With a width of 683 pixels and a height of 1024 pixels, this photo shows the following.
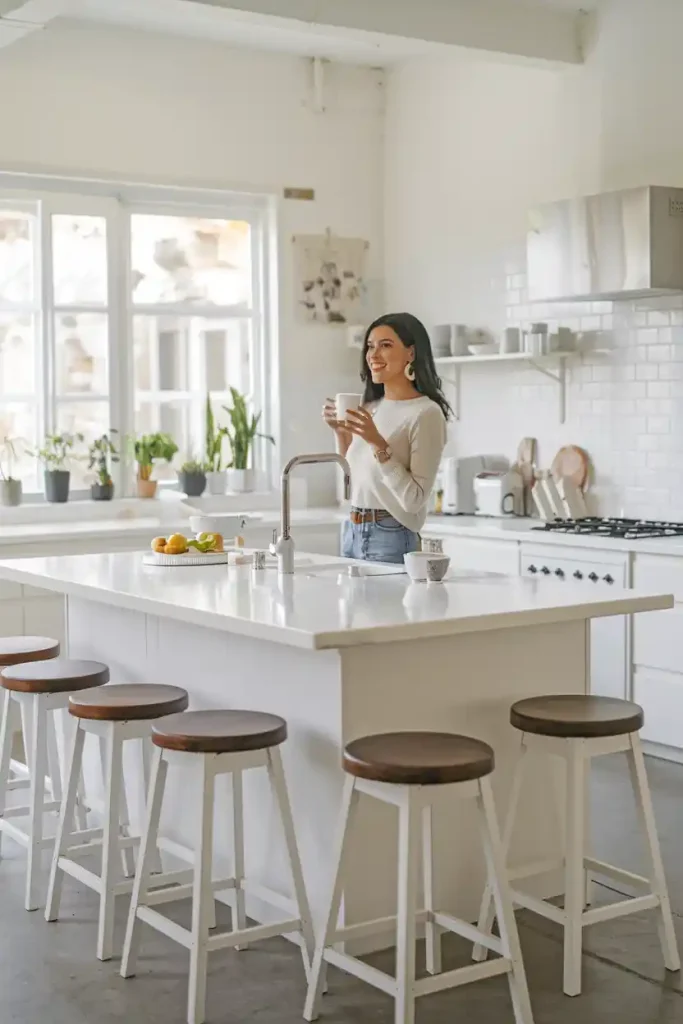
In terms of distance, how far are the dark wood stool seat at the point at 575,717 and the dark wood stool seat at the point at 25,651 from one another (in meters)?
1.76

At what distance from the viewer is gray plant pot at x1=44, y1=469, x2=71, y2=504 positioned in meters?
6.95

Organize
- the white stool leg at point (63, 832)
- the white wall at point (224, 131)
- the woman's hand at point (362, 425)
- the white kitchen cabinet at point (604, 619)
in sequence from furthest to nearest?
the white wall at point (224, 131) → the white kitchen cabinet at point (604, 619) → the woman's hand at point (362, 425) → the white stool leg at point (63, 832)

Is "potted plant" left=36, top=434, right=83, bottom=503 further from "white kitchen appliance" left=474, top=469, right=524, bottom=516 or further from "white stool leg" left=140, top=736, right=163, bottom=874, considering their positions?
"white stool leg" left=140, top=736, right=163, bottom=874

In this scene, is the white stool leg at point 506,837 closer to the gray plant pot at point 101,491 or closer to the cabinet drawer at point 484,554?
the cabinet drawer at point 484,554

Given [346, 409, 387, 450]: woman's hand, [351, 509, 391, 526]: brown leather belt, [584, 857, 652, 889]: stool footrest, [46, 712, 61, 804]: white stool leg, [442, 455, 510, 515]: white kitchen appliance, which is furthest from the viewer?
[442, 455, 510, 515]: white kitchen appliance

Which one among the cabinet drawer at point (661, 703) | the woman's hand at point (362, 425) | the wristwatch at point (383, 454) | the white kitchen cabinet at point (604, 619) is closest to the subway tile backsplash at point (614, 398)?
the white kitchen cabinet at point (604, 619)

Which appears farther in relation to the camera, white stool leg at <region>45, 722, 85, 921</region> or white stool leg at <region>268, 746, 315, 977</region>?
white stool leg at <region>45, 722, 85, 921</region>

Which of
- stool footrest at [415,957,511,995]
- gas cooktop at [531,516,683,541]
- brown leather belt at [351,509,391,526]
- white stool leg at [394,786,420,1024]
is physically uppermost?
brown leather belt at [351,509,391,526]

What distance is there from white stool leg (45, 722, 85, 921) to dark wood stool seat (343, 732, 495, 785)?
3.49ft

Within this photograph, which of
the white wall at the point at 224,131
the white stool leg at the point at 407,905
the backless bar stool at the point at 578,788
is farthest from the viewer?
the white wall at the point at 224,131

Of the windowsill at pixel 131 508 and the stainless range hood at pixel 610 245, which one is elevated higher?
the stainless range hood at pixel 610 245

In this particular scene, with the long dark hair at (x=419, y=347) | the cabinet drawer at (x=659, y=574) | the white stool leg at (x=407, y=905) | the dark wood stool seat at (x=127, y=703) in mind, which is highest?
the long dark hair at (x=419, y=347)

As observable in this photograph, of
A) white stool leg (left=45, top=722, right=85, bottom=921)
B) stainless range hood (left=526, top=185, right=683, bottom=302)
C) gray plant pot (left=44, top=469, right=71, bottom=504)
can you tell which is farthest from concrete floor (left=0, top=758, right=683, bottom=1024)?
gray plant pot (left=44, top=469, right=71, bottom=504)

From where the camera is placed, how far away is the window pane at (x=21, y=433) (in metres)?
6.99
